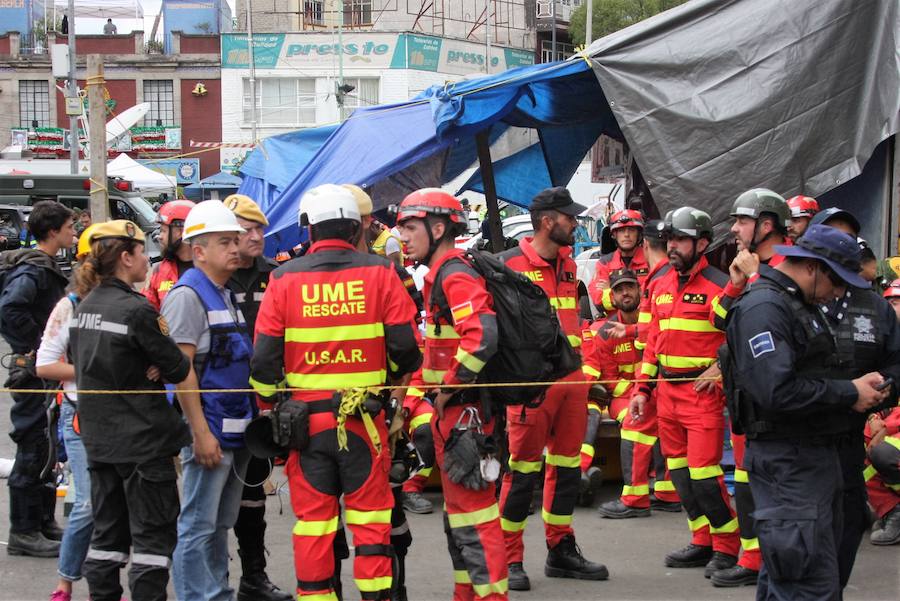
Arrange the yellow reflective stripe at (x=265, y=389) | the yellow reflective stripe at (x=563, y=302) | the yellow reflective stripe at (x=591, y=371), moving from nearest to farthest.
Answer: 1. the yellow reflective stripe at (x=265, y=389)
2. the yellow reflective stripe at (x=563, y=302)
3. the yellow reflective stripe at (x=591, y=371)

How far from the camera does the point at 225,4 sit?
5053cm

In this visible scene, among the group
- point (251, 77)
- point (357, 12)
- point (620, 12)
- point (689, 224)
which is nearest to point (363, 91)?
point (251, 77)

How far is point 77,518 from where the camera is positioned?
582cm

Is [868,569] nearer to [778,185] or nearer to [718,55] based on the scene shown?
[778,185]

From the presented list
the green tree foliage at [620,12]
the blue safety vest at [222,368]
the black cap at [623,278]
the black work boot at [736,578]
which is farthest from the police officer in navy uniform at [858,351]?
the green tree foliage at [620,12]

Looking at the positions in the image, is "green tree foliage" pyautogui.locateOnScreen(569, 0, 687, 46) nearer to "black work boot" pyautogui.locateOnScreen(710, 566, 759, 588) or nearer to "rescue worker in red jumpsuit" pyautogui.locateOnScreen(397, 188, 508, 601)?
"black work boot" pyautogui.locateOnScreen(710, 566, 759, 588)

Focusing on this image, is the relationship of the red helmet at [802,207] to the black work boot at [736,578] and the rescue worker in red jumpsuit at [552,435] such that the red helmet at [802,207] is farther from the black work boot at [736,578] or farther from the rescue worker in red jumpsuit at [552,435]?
the black work boot at [736,578]

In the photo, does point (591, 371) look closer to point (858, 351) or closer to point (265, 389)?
point (858, 351)

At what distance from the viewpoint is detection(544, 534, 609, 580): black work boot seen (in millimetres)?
6691

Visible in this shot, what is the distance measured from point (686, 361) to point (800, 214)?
62.4 inches

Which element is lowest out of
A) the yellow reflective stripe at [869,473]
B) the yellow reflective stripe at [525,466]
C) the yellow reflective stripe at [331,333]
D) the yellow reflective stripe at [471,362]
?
the yellow reflective stripe at [869,473]

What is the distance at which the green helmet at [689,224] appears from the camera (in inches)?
269

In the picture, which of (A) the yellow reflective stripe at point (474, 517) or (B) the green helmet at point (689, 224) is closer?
(A) the yellow reflective stripe at point (474, 517)

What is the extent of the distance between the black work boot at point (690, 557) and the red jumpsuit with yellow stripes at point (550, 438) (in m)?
0.74
